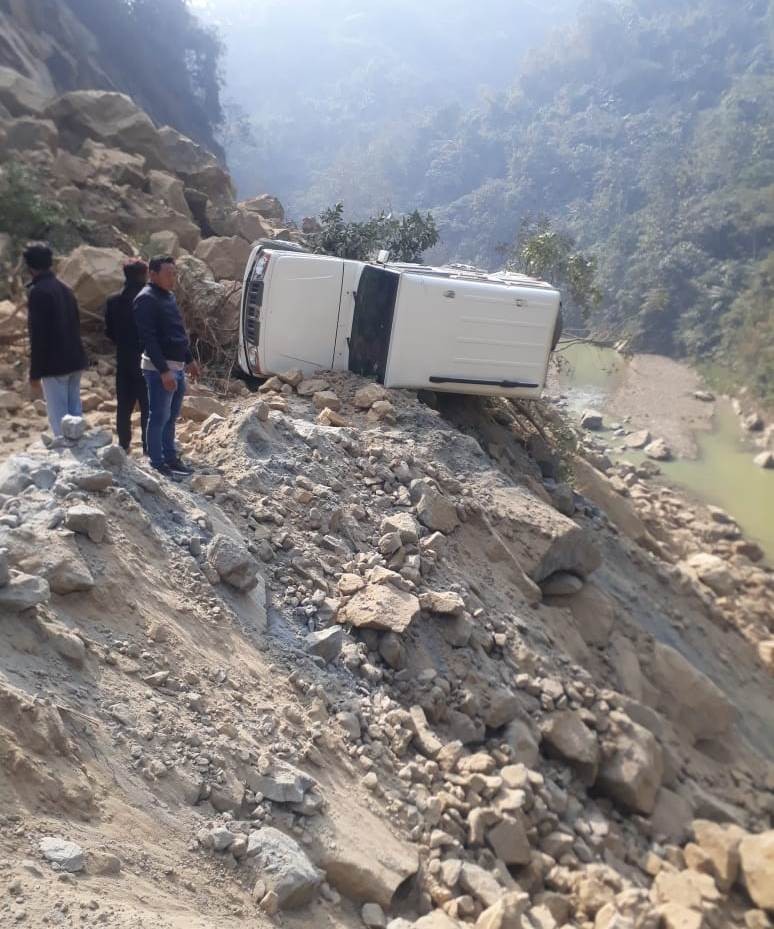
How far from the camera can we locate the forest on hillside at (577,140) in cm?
3069

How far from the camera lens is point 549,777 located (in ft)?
14.5

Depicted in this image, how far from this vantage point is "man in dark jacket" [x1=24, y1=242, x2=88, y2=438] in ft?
13.8

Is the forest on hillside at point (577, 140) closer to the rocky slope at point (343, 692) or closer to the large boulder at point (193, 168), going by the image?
the large boulder at point (193, 168)

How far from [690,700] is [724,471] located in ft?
45.2

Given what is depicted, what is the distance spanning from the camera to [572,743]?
456 cm

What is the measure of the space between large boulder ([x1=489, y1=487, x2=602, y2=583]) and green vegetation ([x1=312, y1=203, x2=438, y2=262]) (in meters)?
5.04

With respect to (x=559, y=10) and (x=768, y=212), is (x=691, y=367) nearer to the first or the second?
(x=768, y=212)

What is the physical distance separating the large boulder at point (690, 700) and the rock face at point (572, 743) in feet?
5.74

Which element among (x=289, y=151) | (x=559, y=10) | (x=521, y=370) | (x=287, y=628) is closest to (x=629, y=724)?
(x=287, y=628)

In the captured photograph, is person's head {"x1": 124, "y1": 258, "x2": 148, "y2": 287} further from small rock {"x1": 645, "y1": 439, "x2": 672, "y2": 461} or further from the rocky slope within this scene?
small rock {"x1": 645, "y1": 439, "x2": 672, "y2": 461}

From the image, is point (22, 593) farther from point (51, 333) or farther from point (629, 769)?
point (629, 769)

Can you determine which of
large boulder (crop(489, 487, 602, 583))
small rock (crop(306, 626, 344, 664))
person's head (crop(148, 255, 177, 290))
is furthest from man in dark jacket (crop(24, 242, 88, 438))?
large boulder (crop(489, 487, 602, 583))

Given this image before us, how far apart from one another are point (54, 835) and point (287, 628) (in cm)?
181

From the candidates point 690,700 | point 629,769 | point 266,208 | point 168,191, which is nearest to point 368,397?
point 629,769
